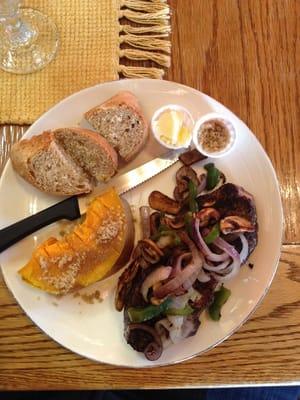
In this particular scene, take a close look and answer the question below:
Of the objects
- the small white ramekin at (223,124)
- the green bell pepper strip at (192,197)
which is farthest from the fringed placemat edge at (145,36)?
the green bell pepper strip at (192,197)

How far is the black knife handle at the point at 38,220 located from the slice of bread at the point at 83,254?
0.13 feet

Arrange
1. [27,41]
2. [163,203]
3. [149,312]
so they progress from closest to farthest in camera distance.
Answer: [149,312], [163,203], [27,41]

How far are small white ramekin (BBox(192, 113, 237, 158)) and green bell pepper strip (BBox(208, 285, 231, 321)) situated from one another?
0.26 metres

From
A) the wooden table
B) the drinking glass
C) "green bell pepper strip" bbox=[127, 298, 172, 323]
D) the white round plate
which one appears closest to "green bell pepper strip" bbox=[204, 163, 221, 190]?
the white round plate

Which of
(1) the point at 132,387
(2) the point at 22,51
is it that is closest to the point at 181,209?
(1) the point at 132,387

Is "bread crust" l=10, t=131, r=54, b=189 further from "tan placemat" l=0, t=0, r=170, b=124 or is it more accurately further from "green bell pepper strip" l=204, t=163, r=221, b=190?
"green bell pepper strip" l=204, t=163, r=221, b=190

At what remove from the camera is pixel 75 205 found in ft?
3.80

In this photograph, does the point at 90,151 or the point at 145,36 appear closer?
the point at 90,151

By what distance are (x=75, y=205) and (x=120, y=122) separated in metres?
0.18

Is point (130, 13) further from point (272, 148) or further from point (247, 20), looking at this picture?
point (272, 148)

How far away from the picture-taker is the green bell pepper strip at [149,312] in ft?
3.52

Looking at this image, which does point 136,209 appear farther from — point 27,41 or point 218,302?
point 27,41

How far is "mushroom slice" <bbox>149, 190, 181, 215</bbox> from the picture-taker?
1165 millimetres

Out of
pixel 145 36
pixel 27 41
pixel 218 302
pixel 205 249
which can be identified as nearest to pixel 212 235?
pixel 205 249
